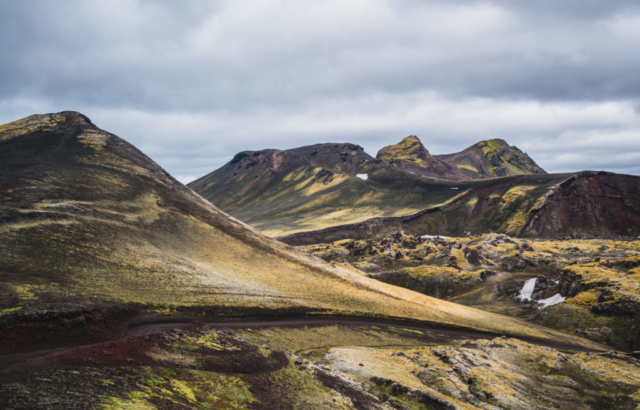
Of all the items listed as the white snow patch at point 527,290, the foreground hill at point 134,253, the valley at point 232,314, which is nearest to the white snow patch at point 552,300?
the valley at point 232,314

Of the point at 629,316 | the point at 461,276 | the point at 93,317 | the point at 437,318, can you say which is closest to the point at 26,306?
the point at 93,317

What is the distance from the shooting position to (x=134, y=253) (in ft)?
212

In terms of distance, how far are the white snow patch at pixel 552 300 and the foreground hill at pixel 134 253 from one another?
14109mm

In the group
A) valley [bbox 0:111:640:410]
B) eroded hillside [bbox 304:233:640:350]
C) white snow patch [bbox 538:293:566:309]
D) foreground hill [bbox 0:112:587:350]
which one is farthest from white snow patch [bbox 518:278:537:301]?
foreground hill [bbox 0:112:587:350]

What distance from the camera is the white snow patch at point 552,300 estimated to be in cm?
8499

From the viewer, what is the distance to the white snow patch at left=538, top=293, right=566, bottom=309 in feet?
279

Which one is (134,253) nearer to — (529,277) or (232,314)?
(232,314)

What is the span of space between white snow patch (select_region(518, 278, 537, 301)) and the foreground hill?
19649 mm

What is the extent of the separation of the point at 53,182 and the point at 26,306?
203 ft

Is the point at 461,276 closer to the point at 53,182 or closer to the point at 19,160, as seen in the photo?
the point at 53,182

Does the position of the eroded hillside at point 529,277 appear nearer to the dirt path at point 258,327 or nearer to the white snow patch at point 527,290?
the white snow patch at point 527,290

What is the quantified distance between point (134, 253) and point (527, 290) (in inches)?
4137

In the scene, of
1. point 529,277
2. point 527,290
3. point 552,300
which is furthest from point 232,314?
point 529,277

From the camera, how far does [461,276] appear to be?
117312 millimetres
